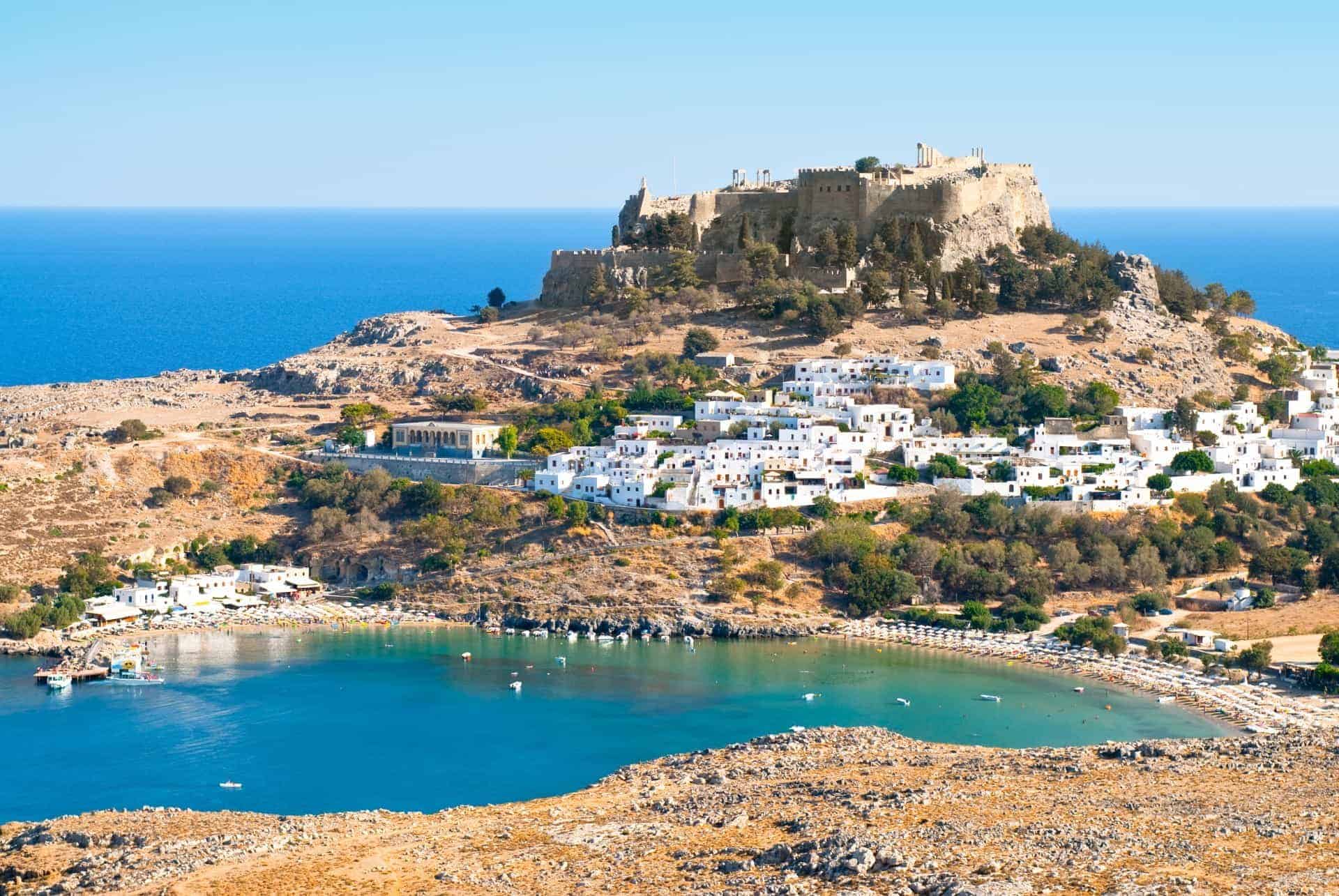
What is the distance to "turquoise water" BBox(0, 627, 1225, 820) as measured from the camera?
40938mm

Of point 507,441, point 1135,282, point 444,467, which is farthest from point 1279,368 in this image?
point 444,467

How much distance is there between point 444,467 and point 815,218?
1753 cm

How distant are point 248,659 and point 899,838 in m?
22.0

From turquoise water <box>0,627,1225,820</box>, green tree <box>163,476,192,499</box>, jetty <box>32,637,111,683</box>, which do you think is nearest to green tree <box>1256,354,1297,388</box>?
turquoise water <box>0,627,1225,820</box>

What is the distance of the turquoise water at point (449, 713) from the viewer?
1612 inches

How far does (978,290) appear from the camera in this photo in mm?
67938

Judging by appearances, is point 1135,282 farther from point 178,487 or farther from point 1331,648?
point 178,487

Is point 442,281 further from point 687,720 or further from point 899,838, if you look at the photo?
point 899,838

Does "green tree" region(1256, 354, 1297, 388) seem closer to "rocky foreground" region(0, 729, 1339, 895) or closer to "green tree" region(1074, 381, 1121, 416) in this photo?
"green tree" region(1074, 381, 1121, 416)

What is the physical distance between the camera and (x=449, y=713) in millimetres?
46219

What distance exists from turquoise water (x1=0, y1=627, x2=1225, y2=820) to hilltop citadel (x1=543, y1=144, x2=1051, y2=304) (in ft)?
71.2

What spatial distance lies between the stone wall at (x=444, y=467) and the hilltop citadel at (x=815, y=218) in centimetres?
1348

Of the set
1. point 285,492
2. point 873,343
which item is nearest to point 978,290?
point 873,343

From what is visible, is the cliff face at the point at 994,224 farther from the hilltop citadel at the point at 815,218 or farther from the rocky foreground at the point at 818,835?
the rocky foreground at the point at 818,835
